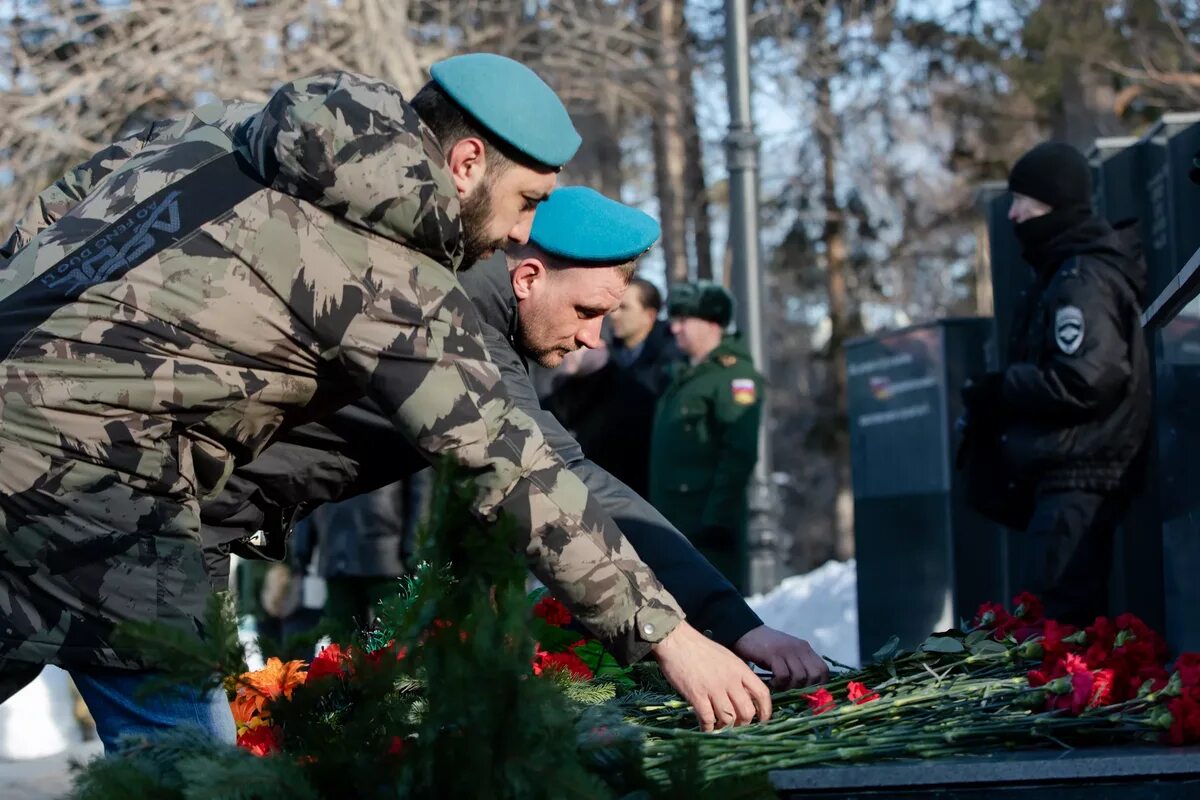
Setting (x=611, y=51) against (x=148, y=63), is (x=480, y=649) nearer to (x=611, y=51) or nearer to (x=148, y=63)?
(x=148, y=63)

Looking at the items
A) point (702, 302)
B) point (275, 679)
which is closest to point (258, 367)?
point (275, 679)

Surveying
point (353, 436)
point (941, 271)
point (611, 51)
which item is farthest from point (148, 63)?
point (941, 271)

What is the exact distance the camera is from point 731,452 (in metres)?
7.68

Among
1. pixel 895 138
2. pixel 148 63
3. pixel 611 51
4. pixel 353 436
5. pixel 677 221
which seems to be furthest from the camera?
pixel 895 138

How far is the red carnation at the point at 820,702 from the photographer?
118 inches

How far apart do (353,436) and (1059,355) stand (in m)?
3.34

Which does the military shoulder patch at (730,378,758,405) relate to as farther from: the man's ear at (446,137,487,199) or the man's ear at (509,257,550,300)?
the man's ear at (446,137,487,199)

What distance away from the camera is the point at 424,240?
262 centimetres

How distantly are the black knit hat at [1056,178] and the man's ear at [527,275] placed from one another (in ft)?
9.95

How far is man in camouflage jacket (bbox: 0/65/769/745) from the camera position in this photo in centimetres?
256

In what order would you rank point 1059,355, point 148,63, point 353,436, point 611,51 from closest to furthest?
point 353,436 < point 1059,355 < point 148,63 < point 611,51

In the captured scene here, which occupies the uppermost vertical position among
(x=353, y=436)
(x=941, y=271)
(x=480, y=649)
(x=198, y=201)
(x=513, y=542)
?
(x=941, y=271)

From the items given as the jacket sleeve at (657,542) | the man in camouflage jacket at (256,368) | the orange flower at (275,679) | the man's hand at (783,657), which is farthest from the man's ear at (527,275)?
the orange flower at (275,679)

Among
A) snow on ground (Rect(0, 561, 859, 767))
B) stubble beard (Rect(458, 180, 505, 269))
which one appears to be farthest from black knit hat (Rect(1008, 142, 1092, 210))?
stubble beard (Rect(458, 180, 505, 269))
